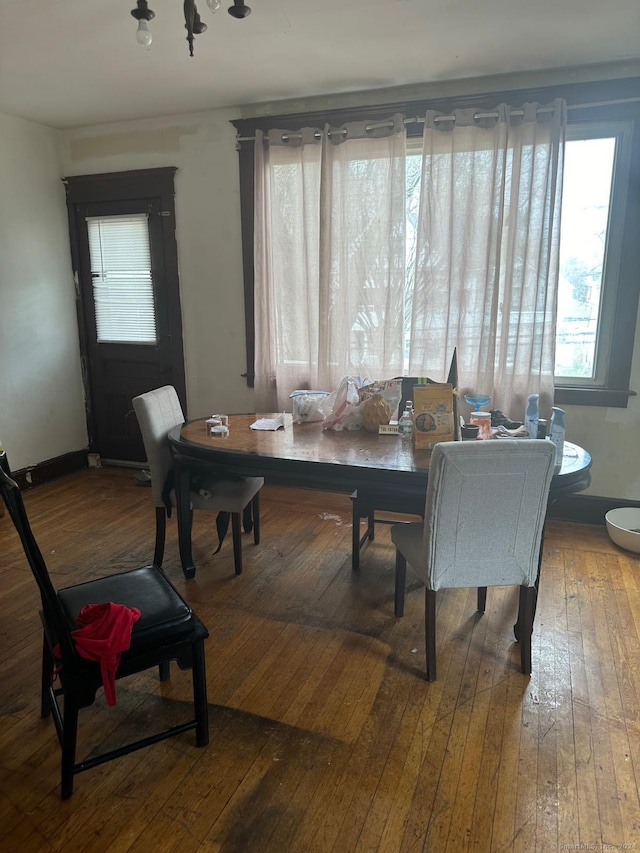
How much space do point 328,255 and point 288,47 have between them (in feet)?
3.81

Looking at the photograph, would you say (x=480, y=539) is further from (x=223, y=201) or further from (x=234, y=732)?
(x=223, y=201)

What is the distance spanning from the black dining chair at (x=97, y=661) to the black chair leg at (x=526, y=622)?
1.16 m

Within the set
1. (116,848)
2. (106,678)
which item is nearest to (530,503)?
(106,678)

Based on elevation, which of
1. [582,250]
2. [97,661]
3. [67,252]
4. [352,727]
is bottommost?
[352,727]

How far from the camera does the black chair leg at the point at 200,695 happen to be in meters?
1.73

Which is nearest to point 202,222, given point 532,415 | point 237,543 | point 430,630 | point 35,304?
point 35,304

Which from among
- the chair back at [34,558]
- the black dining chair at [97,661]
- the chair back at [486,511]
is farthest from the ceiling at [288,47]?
the black dining chair at [97,661]

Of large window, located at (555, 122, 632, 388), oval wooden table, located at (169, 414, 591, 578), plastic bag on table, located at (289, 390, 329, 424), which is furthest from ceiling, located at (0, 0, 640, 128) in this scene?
oval wooden table, located at (169, 414, 591, 578)

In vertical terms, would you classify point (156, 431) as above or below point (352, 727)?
above

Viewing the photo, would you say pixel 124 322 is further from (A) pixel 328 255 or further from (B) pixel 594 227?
(B) pixel 594 227

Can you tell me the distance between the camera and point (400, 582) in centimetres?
250

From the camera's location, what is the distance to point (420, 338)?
3.64m

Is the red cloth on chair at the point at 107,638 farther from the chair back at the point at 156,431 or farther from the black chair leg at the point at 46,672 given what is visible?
the chair back at the point at 156,431

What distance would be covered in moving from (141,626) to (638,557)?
104 inches
